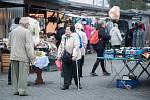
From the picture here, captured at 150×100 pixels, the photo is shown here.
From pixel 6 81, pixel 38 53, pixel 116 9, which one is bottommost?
pixel 6 81

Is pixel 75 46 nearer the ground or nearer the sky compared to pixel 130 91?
nearer the sky

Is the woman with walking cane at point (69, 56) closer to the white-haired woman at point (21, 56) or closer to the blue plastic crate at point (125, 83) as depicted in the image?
the blue plastic crate at point (125, 83)

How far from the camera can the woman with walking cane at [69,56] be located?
12125mm

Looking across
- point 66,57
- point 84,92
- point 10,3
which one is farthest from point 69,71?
point 10,3

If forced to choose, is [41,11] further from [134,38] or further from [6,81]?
[6,81]

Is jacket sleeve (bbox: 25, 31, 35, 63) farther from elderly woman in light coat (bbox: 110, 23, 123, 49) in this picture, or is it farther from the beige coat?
elderly woman in light coat (bbox: 110, 23, 123, 49)

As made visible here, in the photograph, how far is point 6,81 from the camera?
45.6 feet

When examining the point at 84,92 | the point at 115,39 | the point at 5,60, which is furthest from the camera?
the point at 115,39

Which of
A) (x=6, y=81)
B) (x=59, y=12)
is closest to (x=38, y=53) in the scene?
(x=6, y=81)

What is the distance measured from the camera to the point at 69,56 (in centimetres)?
1209

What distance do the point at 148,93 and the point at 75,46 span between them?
234 cm

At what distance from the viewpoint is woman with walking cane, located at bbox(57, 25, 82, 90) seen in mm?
12125

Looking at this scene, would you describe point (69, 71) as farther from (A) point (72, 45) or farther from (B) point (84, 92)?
(B) point (84, 92)

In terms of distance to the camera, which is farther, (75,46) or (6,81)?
(6,81)
